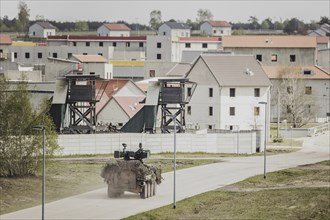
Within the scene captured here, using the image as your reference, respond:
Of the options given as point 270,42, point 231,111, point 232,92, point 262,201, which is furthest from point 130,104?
point 270,42

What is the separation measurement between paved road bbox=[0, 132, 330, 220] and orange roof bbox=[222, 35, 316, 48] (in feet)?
173

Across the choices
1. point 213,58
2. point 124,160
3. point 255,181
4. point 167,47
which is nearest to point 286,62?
point 167,47

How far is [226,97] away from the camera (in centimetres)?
9031

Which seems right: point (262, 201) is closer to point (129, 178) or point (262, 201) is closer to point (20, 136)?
point (129, 178)

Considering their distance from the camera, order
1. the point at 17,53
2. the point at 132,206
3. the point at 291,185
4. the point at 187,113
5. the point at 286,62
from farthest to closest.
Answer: the point at 17,53
the point at 286,62
the point at 187,113
the point at 291,185
the point at 132,206

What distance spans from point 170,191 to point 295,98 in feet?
188

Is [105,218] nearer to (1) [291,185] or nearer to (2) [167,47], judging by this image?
(1) [291,185]

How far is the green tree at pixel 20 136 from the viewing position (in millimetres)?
53344

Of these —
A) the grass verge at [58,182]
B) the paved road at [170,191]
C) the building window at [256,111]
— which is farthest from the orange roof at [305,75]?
the grass verge at [58,182]

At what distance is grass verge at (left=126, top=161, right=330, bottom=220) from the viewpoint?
143ft

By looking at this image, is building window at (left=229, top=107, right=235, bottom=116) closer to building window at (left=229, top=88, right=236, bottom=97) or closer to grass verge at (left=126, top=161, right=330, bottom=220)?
building window at (left=229, top=88, right=236, bottom=97)

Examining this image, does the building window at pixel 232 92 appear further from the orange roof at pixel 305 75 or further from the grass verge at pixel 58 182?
the grass verge at pixel 58 182

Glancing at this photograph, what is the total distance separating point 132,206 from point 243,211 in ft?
16.1

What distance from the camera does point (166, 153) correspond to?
6881 centimetres
